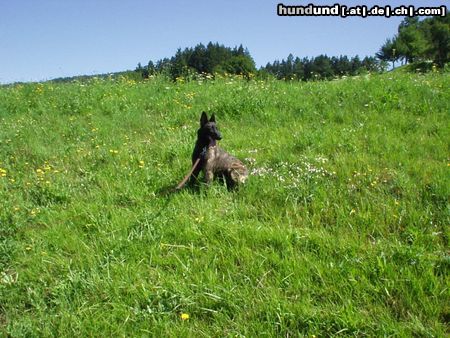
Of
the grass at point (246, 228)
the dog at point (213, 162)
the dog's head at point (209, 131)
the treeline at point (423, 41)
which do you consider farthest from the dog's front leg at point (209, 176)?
the treeline at point (423, 41)

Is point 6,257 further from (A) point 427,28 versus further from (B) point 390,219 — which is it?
(A) point 427,28

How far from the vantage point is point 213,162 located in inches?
199

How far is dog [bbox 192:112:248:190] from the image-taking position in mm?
4961

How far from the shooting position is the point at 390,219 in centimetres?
402

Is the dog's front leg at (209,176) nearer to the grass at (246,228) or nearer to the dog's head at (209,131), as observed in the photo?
the grass at (246,228)

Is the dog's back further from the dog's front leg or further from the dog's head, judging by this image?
the dog's head

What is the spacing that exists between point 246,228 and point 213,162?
131 cm

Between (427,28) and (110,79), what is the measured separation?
195ft

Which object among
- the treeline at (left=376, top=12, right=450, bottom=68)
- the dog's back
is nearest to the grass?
the dog's back

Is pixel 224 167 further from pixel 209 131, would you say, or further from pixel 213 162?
pixel 209 131

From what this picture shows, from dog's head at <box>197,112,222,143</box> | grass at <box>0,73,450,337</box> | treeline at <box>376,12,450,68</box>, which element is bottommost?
grass at <box>0,73,450,337</box>

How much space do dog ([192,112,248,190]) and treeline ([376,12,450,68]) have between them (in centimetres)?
5540

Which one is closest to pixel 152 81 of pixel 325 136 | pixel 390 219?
pixel 325 136

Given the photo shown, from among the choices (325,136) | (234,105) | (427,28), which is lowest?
(325,136)
